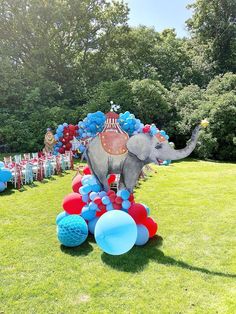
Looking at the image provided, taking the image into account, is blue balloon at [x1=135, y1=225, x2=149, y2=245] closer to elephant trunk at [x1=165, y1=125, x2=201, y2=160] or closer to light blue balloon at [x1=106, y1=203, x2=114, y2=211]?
light blue balloon at [x1=106, y1=203, x2=114, y2=211]

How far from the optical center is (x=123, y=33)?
2897 centimetres

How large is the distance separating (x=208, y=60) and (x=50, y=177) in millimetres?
22986

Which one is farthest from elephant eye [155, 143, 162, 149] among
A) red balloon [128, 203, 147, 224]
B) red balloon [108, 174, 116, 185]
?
red balloon [108, 174, 116, 185]

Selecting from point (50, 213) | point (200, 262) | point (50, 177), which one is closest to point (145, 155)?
point (200, 262)

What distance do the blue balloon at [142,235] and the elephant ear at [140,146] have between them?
4.97ft

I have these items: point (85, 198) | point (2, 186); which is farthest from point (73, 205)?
point (2, 186)

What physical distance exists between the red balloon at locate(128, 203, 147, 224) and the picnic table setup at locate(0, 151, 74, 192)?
6.08 metres

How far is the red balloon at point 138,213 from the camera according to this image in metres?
6.67

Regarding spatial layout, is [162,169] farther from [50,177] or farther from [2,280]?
[2,280]

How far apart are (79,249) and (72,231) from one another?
0.46 meters

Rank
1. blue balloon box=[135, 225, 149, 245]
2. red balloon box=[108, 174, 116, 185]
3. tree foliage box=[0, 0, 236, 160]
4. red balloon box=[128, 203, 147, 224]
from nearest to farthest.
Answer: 1. blue balloon box=[135, 225, 149, 245]
2. red balloon box=[128, 203, 147, 224]
3. red balloon box=[108, 174, 116, 185]
4. tree foliage box=[0, 0, 236, 160]

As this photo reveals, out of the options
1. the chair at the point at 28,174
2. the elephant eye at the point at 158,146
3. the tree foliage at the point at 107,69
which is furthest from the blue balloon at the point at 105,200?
the tree foliage at the point at 107,69

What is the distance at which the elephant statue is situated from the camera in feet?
22.4

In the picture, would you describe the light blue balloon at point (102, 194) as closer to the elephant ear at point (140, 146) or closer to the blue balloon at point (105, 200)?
the blue balloon at point (105, 200)
